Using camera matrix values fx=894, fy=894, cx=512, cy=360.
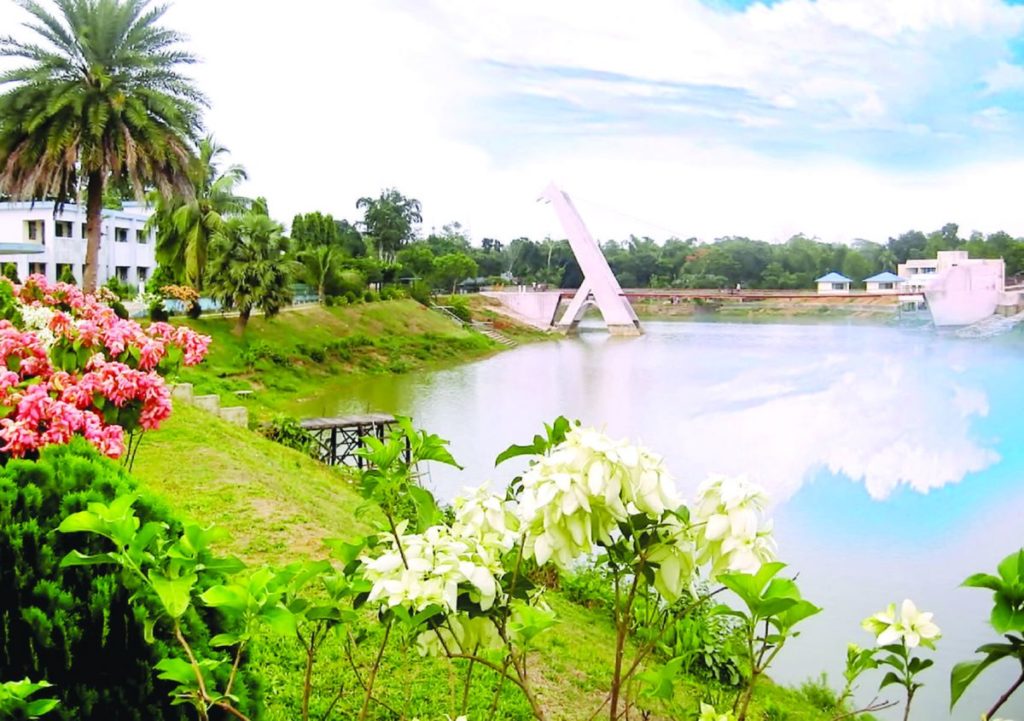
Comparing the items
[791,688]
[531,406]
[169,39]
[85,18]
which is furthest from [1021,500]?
[85,18]

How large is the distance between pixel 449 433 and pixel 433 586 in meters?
8.48

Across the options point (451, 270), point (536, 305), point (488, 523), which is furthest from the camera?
point (451, 270)

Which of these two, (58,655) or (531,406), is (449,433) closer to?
(531,406)

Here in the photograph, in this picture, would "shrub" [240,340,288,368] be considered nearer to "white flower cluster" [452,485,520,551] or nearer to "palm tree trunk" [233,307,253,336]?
"palm tree trunk" [233,307,253,336]

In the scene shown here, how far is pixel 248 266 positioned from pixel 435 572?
14.3m

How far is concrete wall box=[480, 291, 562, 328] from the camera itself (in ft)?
72.4

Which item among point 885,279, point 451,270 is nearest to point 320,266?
point 451,270

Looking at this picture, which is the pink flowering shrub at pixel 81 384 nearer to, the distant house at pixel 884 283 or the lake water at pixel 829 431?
the lake water at pixel 829 431

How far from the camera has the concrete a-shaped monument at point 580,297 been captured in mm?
20859

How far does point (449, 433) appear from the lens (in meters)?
9.33

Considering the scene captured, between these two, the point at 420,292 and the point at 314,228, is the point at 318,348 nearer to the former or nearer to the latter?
the point at 420,292

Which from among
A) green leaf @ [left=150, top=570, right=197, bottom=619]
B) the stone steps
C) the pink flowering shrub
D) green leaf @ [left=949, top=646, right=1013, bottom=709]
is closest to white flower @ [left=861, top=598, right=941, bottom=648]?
green leaf @ [left=949, top=646, right=1013, bottom=709]

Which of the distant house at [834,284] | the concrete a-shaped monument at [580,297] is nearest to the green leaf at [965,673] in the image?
the distant house at [834,284]

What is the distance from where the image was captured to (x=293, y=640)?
2436mm
